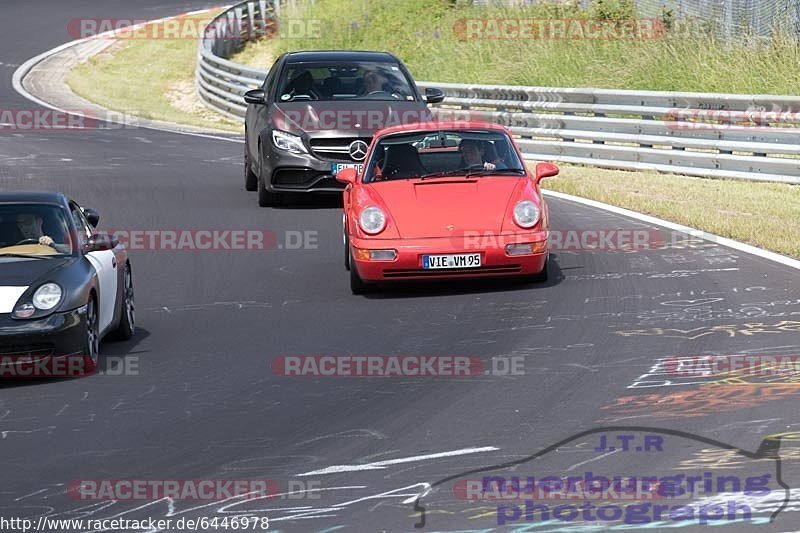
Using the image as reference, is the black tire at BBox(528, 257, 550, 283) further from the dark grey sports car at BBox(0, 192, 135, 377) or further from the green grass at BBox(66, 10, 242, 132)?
the green grass at BBox(66, 10, 242, 132)

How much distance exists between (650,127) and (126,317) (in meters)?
12.0

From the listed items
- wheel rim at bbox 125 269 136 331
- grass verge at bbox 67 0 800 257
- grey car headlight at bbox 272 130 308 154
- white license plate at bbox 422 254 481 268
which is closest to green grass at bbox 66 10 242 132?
grass verge at bbox 67 0 800 257

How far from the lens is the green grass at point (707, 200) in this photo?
15094 millimetres

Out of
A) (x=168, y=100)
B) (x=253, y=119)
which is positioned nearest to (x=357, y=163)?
(x=253, y=119)

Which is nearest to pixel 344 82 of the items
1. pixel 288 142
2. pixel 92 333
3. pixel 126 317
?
pixel 288 142

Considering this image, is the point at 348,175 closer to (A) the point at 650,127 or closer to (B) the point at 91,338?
(B) the point at 91,338

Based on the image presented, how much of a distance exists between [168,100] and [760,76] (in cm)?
1630

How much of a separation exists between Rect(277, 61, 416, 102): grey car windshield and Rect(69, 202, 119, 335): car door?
798 cm

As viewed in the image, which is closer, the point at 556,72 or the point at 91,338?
the point at 91,338

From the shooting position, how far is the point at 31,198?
35.1 ft

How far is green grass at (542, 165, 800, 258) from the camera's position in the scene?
1509cm

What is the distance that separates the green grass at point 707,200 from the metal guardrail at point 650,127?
333 mm

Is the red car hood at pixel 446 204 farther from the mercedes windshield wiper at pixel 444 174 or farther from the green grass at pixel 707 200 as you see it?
the green grass at pixel 707 200

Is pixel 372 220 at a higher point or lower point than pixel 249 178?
higher
